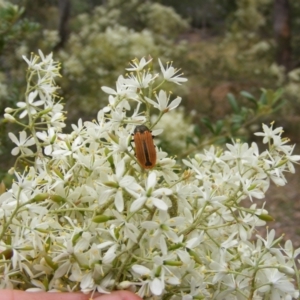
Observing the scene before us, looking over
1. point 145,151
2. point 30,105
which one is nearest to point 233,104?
point 30,105

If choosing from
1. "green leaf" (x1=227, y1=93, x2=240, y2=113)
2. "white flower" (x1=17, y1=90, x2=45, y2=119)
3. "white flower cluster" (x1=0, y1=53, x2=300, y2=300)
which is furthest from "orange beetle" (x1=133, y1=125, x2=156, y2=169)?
"green leaf" (x1=227, y1=93, x2=240, y2=113)

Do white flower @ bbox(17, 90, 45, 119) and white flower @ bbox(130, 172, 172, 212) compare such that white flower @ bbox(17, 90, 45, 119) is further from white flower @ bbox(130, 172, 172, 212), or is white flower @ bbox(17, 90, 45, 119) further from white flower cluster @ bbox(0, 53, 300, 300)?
white flower @ bbox(130, 172, 172, 212)

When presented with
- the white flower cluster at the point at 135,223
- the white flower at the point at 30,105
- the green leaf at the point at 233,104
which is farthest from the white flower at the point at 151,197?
the green leaf at the point at 233,104

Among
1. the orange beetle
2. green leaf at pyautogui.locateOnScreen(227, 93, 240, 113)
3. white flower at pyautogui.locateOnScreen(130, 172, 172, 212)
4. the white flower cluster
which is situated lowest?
green leaf at pyautogui.locateOnScreen(227, 93, 240, 113)

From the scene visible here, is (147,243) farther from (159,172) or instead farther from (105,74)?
(105,74)

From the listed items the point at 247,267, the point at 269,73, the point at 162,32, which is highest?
the point at 247,267

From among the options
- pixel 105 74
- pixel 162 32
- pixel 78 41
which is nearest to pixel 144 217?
pixel 105 74

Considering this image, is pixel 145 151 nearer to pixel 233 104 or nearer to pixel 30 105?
pixel 30 105

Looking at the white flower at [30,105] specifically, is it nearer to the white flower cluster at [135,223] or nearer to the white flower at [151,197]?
the white flower cluster at [135,223]

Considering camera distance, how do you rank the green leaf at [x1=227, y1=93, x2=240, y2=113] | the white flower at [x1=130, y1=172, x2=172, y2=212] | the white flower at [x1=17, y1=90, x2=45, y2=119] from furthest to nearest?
the green leaf at [x1=227, y1=93, x2=240, y2=113], the white flower at [x1=17, y1=90, x2=45, y2=119], the white flower at [x1=130, y1=172, x2=172, y2=212]
